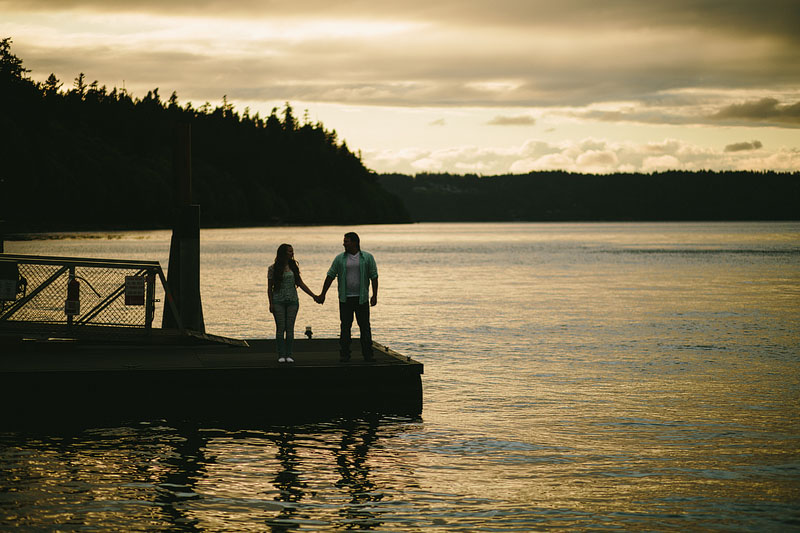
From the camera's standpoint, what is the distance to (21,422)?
14.9 meters

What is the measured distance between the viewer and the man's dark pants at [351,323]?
16.0 meters

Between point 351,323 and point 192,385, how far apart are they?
8.95 feet

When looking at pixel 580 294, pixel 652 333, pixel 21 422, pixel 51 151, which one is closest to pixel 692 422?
pixel 21 422

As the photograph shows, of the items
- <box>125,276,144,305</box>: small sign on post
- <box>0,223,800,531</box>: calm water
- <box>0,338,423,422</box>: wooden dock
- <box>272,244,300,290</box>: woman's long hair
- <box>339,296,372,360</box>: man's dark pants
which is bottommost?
<box>0,223,800,531</box>: calm water

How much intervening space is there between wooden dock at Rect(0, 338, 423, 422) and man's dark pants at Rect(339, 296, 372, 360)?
23 cm

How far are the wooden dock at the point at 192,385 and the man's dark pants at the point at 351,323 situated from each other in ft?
0.76

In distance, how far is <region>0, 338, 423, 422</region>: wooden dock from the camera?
14.9 meters

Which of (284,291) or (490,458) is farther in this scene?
(284,291)

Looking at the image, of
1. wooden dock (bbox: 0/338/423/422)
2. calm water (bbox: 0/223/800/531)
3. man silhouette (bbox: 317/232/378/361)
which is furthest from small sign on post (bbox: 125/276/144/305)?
man silhouette (bbox: 317/232/378/361)

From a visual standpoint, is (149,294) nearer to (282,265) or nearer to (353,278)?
(282,265)

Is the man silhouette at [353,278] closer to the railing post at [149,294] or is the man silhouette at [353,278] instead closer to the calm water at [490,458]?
the calm water at [490,458]

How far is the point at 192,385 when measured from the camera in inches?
611

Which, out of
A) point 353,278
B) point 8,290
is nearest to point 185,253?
point 8,290

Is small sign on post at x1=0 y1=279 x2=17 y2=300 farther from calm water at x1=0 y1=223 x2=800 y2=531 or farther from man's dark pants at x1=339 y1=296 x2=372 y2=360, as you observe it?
man's dark pants at x1=339 y1=296 x2=372 y2=360
